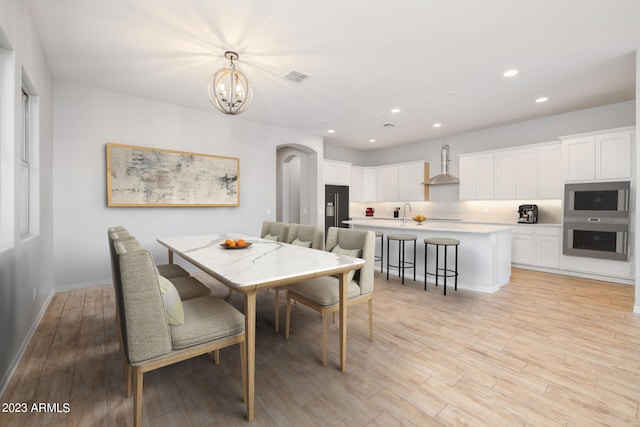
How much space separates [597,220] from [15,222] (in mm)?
6751

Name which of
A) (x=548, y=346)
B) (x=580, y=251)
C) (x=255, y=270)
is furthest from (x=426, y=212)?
(x=255, y=270)

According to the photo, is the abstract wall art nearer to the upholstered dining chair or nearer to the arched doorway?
the arched doorway

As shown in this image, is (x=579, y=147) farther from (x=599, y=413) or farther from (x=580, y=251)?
(x=599, y=413)

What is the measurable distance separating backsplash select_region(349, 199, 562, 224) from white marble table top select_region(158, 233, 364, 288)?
16.9ft

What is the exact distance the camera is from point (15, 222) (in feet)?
6.95

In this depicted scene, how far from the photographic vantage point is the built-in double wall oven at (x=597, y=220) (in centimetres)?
413

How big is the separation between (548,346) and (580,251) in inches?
123

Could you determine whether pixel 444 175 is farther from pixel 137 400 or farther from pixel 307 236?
pixel 137 400

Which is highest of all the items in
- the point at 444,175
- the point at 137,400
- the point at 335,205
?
the point at 444,175

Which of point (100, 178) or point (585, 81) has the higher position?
point (585, 81)

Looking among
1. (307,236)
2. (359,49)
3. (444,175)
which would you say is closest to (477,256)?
(307,236)

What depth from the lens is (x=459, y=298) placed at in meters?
3.62

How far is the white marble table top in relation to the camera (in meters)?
1.62

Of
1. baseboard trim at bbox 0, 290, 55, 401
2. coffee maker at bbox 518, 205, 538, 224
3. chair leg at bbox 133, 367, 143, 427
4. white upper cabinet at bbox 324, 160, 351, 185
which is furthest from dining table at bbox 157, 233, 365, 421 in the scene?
coffee maker at bbox 518, 205, 538, 224
